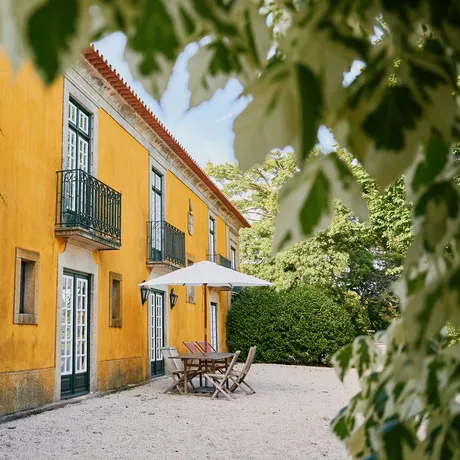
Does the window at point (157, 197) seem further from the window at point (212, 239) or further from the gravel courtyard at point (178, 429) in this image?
the window at point (212, 239)

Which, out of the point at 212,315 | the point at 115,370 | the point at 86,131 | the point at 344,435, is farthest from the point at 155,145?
the point at 344,435

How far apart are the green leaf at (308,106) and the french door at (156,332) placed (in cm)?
1229

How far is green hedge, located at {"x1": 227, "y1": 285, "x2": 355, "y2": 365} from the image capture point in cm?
1825

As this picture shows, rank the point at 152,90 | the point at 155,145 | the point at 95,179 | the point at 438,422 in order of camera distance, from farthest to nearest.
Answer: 1. the point at 155,145
2. the point at 95,179
3. the point at 438,422
4. the point at 152,90

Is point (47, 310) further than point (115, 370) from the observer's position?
No

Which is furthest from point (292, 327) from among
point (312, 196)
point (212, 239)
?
point (312, 196)

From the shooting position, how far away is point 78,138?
9664 millimetres

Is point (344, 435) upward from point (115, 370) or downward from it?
upward

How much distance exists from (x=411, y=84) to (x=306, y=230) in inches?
9.3

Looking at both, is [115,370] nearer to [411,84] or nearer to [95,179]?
[95,179]

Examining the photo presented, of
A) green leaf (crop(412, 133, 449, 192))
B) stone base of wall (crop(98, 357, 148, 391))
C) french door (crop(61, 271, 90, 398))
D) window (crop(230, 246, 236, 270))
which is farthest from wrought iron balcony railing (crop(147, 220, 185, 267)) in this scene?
green leaf (crop(412, 133, 449, 192))

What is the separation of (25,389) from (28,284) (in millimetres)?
1451

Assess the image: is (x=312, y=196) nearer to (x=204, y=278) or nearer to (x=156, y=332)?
(x=204, y=278)

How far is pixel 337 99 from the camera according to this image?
710 millimetres
